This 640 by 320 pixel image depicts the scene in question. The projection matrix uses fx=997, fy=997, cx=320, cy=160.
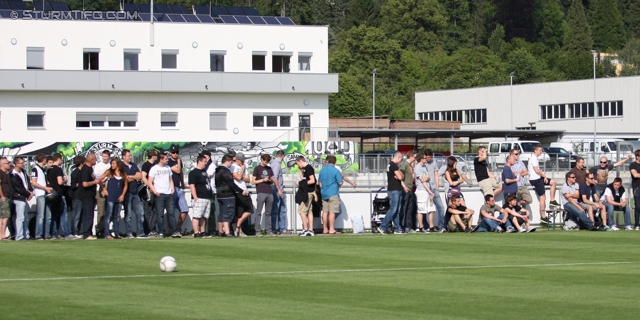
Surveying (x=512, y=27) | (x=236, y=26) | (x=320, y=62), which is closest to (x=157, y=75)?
(x=236, y=26)

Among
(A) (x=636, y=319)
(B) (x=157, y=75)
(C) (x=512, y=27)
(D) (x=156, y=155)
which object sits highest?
(C) (x=512, y=27)

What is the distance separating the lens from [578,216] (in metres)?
23.9

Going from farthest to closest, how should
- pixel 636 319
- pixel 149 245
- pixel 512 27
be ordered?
pixel 512 27 → pixel 149 245 → pixel 636 319

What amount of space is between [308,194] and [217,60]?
3539cm

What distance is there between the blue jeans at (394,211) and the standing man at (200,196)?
4122 millimetres

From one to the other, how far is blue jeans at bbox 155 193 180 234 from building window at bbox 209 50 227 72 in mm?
35820

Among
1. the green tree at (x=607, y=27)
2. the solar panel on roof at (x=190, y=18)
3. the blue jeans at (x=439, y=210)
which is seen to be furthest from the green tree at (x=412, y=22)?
the blue jeans at (x=439, y=210)

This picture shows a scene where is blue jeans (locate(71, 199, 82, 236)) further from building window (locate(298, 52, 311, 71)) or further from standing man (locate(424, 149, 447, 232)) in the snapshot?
building window (locate(298, 52, 311, 71))

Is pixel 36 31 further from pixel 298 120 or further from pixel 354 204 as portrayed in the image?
pixel 354 204

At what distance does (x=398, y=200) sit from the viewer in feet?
75.9

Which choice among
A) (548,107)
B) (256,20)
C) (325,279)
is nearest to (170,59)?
(256,20)

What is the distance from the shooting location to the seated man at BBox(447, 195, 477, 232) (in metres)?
23.5

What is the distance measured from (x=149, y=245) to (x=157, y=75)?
3659 cm

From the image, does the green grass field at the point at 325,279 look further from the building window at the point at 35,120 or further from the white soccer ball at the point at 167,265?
the building window at the point at 35,120
